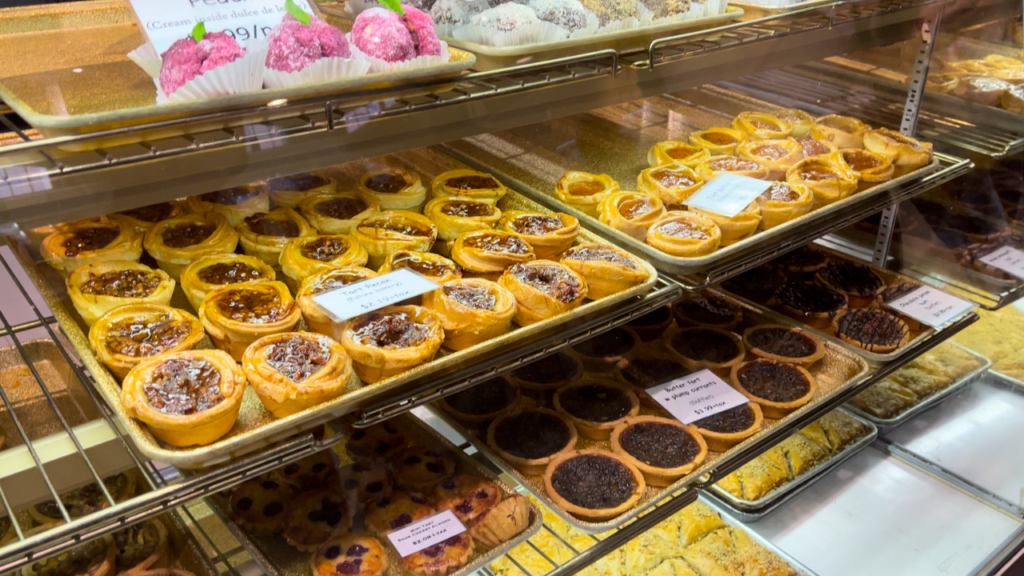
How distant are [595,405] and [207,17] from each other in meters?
1.63

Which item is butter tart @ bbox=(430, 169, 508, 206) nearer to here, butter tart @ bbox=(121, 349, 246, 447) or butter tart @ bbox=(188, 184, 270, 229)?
butter tart @ bbox=(188, 184, 270, 229)

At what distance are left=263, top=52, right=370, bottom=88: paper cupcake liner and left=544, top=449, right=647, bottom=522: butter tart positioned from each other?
123 cm

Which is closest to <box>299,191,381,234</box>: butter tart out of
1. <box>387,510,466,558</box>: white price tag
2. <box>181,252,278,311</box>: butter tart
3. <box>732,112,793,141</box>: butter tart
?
<box>181,252,278,311</box>: butter tart

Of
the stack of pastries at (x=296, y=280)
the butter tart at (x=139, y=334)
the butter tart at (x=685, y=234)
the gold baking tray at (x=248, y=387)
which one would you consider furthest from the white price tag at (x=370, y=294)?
the butter tart at (x=685, y=234)

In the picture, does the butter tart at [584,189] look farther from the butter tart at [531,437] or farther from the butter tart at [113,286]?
the butter tart at [113,286]

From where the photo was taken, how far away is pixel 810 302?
10.6ft

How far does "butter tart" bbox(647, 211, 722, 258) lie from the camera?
2299 millimetres

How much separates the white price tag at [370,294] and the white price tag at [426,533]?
0.61 m

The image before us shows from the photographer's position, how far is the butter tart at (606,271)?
6.98 ft

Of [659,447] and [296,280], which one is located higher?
[296,280]

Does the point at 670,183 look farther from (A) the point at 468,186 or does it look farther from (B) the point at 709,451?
(B) the point at 709,451

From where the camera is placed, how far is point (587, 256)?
2230mm

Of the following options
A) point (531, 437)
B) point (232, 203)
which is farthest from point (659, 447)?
point (232, 203)

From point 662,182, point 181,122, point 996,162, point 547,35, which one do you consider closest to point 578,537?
point 662,182
